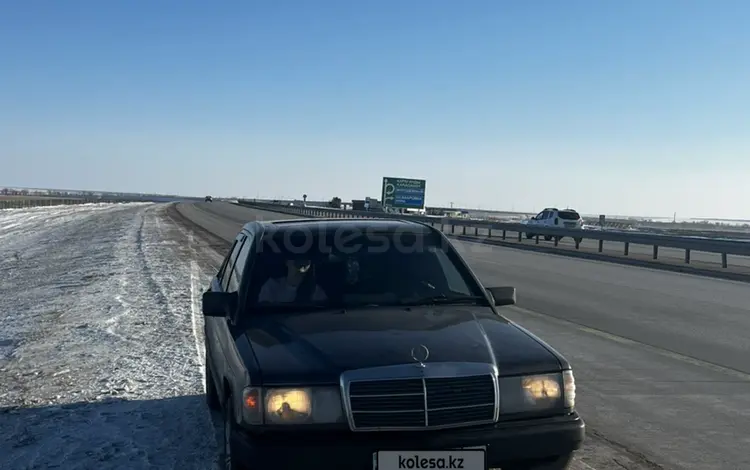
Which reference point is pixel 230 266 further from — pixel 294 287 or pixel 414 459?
pixel 414 459

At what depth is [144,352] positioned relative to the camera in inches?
335

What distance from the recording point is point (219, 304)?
4.96 meters

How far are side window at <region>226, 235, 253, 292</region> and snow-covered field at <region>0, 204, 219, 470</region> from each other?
1.05 m

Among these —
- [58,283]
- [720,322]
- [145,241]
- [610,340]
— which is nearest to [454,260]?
[610,340]

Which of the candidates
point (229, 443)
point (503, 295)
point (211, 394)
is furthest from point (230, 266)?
point (229, 443)

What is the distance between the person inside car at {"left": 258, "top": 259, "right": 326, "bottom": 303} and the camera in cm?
505

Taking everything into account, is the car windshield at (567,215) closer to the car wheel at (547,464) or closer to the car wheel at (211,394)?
the car wheel at (211,394)

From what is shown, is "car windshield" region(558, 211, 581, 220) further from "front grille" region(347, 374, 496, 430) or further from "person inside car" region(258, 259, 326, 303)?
"front grille" region(347, 374, 496, 430)

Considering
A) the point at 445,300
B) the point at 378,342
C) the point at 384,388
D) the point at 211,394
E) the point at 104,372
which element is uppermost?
the point at 445,300

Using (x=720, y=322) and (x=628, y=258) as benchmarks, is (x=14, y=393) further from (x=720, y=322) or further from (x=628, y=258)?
(x=628, y=258)

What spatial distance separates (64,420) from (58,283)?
10828 mm

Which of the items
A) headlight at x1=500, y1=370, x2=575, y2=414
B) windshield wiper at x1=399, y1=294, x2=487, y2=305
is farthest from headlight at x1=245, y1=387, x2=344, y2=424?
windshield wiper at x1=399, y1=294, x2=487, y2=305

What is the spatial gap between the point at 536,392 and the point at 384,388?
0.82 m

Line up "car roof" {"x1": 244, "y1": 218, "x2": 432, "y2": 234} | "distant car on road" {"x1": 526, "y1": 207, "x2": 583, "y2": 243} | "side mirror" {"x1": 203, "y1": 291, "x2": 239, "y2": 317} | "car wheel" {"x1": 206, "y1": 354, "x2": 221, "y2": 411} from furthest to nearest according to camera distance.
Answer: "distant car on road" {"x1": 526, "y1": 207, "x2": 583, "y2": 243} < "car wheel" {"x1": 206, "y1": 354, "x2": 221, "y2": 411} < "car roof" {"x1": 244, "y1": 218, "x2": 432, "y2": 234} < "side mirror" {"x1": 203, "y1": 291, "x2": 239, "y2": 317}
